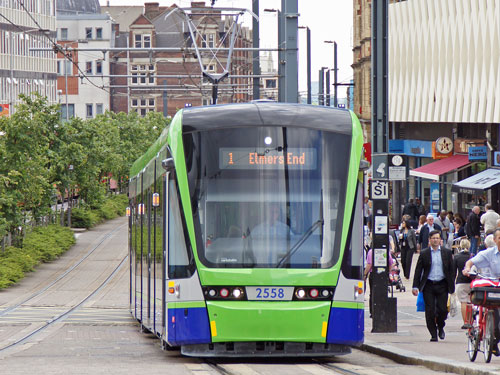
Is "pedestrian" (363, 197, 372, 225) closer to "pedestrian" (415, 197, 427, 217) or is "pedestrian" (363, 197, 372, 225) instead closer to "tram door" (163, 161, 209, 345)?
"tram door" (163, 161, 209, 345)

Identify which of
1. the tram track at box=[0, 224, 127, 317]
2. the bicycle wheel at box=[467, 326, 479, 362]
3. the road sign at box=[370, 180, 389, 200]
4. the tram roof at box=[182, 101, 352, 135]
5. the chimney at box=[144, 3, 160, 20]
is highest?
the chimney at box=[144, 3, 160, 20]

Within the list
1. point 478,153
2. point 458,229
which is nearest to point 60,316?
point 458,229

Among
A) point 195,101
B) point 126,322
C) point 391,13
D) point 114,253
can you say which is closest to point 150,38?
point 195,101

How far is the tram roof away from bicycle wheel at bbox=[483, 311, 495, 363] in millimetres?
2548

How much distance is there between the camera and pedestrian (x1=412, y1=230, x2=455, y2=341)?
53.1 feet

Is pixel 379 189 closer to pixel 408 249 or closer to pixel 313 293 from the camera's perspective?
pixel 313 293

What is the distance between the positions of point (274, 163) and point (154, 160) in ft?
8.53

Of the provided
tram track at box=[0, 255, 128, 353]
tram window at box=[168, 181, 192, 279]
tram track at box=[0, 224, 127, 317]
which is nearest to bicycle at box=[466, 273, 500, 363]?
tram window at box=[168, 181, 192, 279]

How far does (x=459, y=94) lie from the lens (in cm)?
4378

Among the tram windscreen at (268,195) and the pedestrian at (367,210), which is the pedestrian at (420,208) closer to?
the pedestrian at (367,210)

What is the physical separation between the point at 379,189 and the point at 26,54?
2878 inches

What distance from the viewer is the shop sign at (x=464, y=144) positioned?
42.0 metres

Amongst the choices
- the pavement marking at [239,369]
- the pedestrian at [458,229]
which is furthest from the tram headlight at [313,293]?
the pedestrian at [458,229]

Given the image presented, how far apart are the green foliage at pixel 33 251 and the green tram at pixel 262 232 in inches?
735
